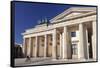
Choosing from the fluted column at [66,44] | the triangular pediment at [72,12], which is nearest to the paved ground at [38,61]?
the fluted column at [66,44]

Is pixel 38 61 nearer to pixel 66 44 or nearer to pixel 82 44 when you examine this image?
pixel 66 44

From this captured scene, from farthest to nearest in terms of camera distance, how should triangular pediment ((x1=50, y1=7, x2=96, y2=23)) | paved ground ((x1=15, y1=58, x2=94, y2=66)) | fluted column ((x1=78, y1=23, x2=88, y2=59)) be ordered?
fluted column ((x1=78, y1=23, x2=88, y2=59))
triangular pediment ((x1=50, y1=7, x2=96, y2=23))
paved ground ((x1=15, y1=58, x2=94, y2=66))

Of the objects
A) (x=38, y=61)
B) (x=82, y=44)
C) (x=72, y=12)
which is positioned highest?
(x=72, y=12)

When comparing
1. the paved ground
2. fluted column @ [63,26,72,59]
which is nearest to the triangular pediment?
fluted column @ [63,26,72,59]

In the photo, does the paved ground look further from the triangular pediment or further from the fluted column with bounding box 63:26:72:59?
the triangular pediment

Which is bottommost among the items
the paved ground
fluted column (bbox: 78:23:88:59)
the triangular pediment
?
the paved ground

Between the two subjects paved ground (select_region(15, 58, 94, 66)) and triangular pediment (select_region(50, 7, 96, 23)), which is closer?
paved ground (select_region(15, 58, 94, 66))

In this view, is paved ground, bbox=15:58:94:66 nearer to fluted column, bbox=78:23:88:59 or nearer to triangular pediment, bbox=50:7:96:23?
fluted column, bbox=78:23:88:59

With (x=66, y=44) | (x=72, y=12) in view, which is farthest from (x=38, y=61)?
(x=72, y=12)

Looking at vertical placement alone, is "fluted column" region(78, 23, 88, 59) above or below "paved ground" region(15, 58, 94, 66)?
above

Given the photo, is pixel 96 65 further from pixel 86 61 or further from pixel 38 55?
pixel 38 55

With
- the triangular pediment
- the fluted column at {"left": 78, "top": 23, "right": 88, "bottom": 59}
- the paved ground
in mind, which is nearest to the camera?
the paved ground

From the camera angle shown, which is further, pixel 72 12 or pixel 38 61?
pixel 72 12

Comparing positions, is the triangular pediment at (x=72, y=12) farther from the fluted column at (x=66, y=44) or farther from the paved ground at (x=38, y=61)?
the paved ground at (x=38, y=61)
